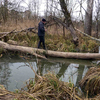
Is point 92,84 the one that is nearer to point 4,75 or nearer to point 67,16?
point 4,75

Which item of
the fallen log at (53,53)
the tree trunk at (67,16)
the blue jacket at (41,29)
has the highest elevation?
the tree trunk at (67,16)

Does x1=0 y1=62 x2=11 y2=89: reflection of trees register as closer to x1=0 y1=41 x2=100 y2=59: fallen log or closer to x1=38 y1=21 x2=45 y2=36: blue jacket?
x1=0 y1=41 x2=100 y2=59: fallen log

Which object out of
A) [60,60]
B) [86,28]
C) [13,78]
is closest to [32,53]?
[60,60]

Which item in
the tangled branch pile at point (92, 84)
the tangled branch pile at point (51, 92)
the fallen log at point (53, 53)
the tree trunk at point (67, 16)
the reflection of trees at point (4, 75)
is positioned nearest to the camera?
the tangled branch pile at point (51, 92)

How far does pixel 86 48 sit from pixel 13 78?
18.5ft

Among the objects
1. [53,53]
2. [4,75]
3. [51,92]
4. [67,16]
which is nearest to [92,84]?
[51,92]

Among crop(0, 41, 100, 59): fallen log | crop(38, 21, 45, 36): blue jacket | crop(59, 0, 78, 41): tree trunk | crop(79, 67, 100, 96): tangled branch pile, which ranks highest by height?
crop(59, 0, 78, 41): tree trunk

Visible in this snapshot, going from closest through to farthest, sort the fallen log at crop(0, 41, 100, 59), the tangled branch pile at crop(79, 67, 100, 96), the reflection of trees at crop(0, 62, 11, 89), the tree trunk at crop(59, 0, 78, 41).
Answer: the tangled branch pile at crop(79, 67, 100, 96) < the reflection of trees at crop(0, 62, 11, 89) < the fallen log at crop(0, 41, 100, 59) < the tree trunk at crop(59, 0, 78, 41)

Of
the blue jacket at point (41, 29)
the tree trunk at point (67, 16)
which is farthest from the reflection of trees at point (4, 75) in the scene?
the tree trunk at point (67, 16)

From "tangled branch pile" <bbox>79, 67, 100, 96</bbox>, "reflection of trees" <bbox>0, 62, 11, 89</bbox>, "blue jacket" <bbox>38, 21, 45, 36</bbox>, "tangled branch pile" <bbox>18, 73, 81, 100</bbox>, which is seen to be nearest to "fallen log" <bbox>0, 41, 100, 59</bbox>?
"blue jacket" <bbox>38, 21, 45, 36</bbox>

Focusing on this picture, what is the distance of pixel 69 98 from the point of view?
7.38 feet

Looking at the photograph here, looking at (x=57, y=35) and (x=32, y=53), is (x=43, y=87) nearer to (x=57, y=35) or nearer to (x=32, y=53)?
(x=32, y=53)

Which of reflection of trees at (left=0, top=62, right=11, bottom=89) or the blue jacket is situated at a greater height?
the blue jacket

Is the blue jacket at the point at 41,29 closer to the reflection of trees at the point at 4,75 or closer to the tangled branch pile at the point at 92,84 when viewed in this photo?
the reflection of trees at the point at 4,75
